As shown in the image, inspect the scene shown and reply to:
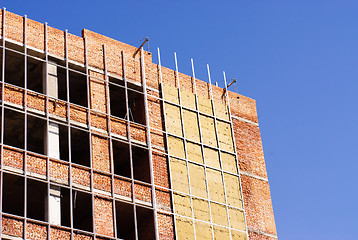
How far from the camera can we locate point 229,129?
4025 cm

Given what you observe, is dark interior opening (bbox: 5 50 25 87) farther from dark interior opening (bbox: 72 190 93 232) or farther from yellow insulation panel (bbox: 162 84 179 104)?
yellow insulation panel (bbox: 162 84 179 104)

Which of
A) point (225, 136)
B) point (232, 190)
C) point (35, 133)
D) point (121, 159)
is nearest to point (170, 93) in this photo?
point (225, 136)

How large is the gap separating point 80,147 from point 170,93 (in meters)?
5.74

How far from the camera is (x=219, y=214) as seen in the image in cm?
3662

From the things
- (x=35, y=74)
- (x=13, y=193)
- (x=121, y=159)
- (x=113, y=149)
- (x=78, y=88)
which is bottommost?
(x=13, y=193)

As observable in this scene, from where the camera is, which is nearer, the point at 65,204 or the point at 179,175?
the point at 65,204

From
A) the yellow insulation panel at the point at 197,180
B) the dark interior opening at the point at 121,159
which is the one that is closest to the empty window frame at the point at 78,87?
the dark interior opening at the point at 121,159

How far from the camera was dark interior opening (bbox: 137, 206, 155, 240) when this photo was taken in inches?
1346

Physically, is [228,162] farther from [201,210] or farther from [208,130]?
[201,210]

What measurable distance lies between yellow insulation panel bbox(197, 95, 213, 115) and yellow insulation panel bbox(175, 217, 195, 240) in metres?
6.62

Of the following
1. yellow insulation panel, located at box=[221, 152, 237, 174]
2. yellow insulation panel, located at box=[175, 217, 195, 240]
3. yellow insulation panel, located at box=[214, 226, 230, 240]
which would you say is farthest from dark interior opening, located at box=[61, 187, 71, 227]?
yellow insulation panel, located at box=[221, 152, 237, 174]

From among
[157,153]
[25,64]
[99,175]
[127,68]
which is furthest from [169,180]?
[25,64]

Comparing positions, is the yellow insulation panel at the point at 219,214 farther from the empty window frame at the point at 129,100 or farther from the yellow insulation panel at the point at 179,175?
the empty window frame at the point at 129,100

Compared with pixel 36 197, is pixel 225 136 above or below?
above
